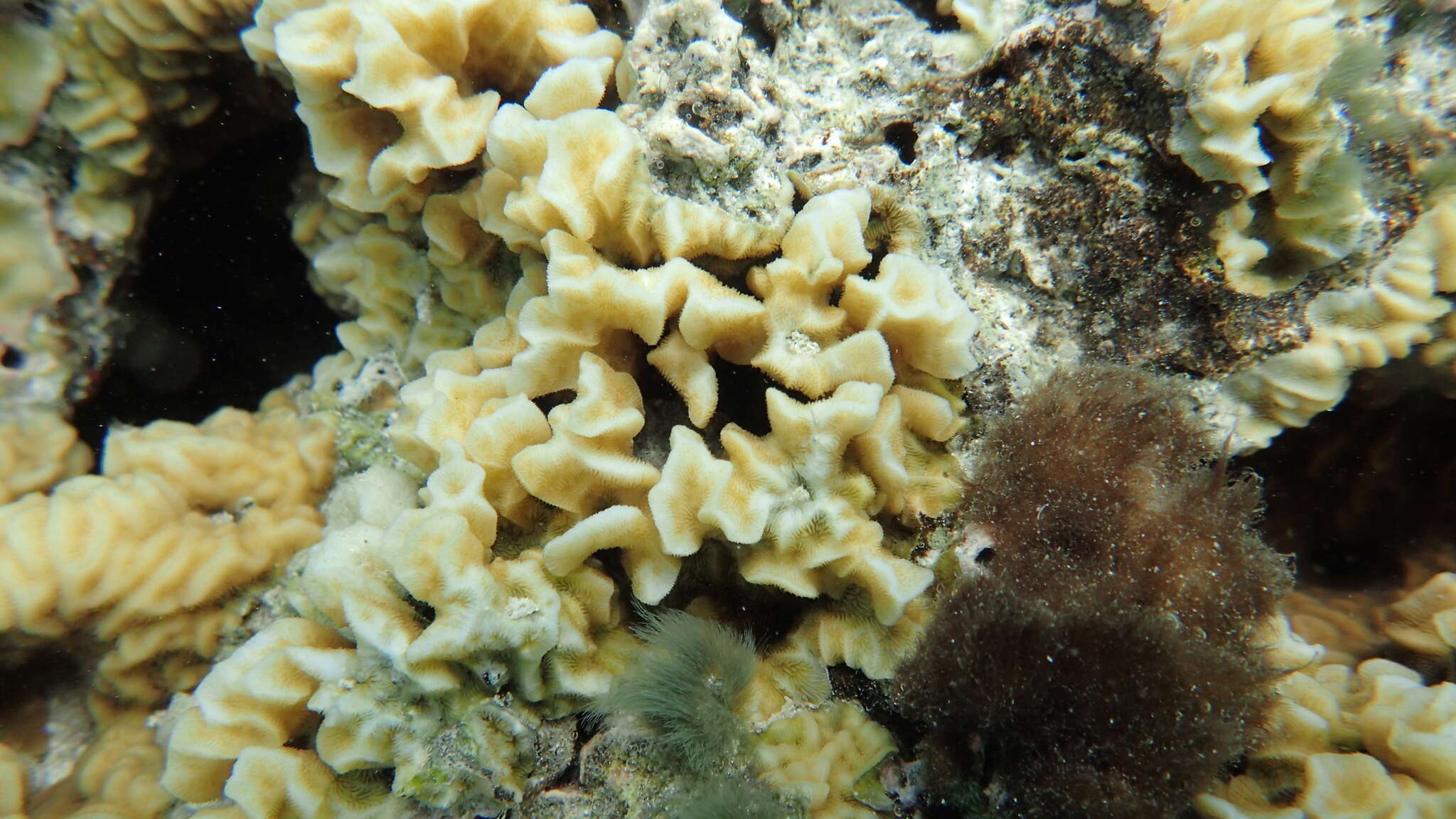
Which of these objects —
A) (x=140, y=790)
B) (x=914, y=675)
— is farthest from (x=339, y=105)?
(x=914, y=675)

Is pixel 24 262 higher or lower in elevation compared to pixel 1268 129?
lower

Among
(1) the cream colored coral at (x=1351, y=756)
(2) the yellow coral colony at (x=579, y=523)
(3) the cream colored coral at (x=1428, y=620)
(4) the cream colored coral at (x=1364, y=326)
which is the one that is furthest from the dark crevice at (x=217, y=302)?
(3) the cream colored coral at (x=1428, y=620)

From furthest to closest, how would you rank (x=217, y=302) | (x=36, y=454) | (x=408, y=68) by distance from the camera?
(x=217, y=302), (x=36, y=454), (x=408, y=68)

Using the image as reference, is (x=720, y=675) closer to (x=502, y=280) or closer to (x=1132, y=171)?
(x=502, y=280)

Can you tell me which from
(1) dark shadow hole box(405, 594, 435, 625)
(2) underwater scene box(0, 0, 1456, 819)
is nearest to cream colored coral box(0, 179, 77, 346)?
(2) underwater scene box(0, 0, 1456, 819)

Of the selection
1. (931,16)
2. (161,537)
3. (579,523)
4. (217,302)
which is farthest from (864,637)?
(217,302)

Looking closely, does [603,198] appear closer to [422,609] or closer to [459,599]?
[459,599]
